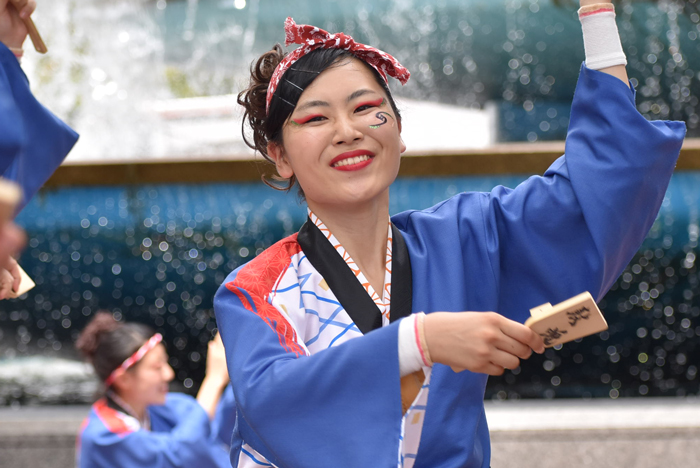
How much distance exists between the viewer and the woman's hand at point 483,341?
0.98 meters

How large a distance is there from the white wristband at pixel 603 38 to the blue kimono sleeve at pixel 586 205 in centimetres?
3

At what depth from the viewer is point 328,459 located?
1042 millimetres

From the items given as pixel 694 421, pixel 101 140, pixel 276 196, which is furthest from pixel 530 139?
pixel 101 140

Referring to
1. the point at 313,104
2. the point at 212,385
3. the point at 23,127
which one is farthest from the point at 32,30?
the point at 212,385

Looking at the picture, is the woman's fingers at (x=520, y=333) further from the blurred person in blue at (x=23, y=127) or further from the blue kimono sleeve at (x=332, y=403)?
the blurred person in blue at (x=23, y=127)

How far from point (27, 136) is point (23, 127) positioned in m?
0.05

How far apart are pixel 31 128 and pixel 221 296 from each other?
0.55m

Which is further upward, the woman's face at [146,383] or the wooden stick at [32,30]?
the wooden stick at [32,30]

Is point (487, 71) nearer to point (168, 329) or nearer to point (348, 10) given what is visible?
point (348, 10)

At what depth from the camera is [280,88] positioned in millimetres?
1389

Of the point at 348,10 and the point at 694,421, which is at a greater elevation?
the point at 348,10

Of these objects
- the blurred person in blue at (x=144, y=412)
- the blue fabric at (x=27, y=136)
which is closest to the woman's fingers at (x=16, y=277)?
the blue fabric at (x=27, y=136)

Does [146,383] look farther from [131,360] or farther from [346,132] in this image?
[346,132]

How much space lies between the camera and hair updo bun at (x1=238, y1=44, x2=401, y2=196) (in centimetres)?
136
